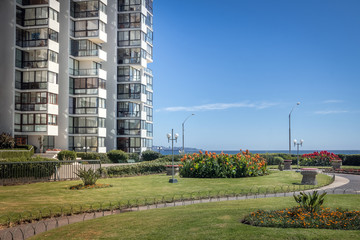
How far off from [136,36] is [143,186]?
40720mm

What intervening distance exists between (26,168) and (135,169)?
28.8ft

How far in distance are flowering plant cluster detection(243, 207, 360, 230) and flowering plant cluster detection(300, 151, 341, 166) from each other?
1402 inches

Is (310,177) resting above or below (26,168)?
below

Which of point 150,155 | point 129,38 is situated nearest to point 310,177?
point 150,155

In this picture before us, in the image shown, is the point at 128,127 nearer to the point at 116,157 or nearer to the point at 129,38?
the point at 116,157

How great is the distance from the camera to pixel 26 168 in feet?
75.2

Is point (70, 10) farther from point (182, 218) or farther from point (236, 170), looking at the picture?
point (182, 218)

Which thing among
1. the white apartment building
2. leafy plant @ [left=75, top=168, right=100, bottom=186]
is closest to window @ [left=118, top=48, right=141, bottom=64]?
the white apartment building

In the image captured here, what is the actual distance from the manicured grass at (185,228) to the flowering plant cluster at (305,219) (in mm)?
400

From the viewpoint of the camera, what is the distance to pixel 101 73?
2024 inches

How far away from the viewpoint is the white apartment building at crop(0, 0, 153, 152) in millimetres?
44375

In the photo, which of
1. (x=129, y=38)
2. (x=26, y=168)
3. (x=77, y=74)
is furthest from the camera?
(x=129, y=38)

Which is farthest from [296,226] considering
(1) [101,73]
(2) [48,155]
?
(1) [101,73]

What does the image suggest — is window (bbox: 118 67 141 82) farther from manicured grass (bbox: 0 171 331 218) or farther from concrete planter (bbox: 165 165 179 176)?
manicured grass (bbox: 0 171 331 218)
